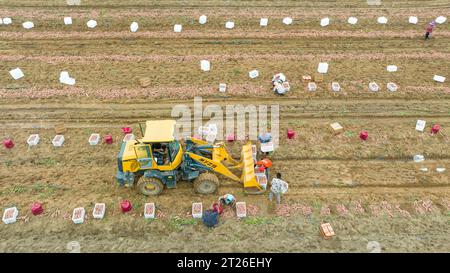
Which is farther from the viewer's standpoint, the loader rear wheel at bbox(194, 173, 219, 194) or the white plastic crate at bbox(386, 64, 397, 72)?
the white plastic crate at bbox(386, 64, 397, 72)

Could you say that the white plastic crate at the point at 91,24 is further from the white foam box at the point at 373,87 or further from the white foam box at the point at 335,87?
the white foam box at the point at 373,87

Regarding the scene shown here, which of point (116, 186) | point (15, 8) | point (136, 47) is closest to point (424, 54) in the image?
point (136, 47)

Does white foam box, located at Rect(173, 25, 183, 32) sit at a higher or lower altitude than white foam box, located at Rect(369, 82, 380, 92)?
higher

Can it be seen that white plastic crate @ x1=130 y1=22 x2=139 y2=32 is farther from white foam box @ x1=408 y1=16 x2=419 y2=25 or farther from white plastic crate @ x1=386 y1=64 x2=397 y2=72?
white foam box @ x1=408 y1=16 x2=419 y2=25

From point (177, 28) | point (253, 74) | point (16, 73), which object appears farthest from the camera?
point (177, 28)

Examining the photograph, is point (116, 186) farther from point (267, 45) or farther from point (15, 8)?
point (15, 8)

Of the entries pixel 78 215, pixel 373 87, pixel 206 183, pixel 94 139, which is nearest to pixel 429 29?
pixel 373 87

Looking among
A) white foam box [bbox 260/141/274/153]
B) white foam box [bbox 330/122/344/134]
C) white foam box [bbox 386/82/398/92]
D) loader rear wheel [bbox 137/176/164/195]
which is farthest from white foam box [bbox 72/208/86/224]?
white foam box [bbox 386/82/398/92]

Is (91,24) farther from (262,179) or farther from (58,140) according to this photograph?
(262,179)
